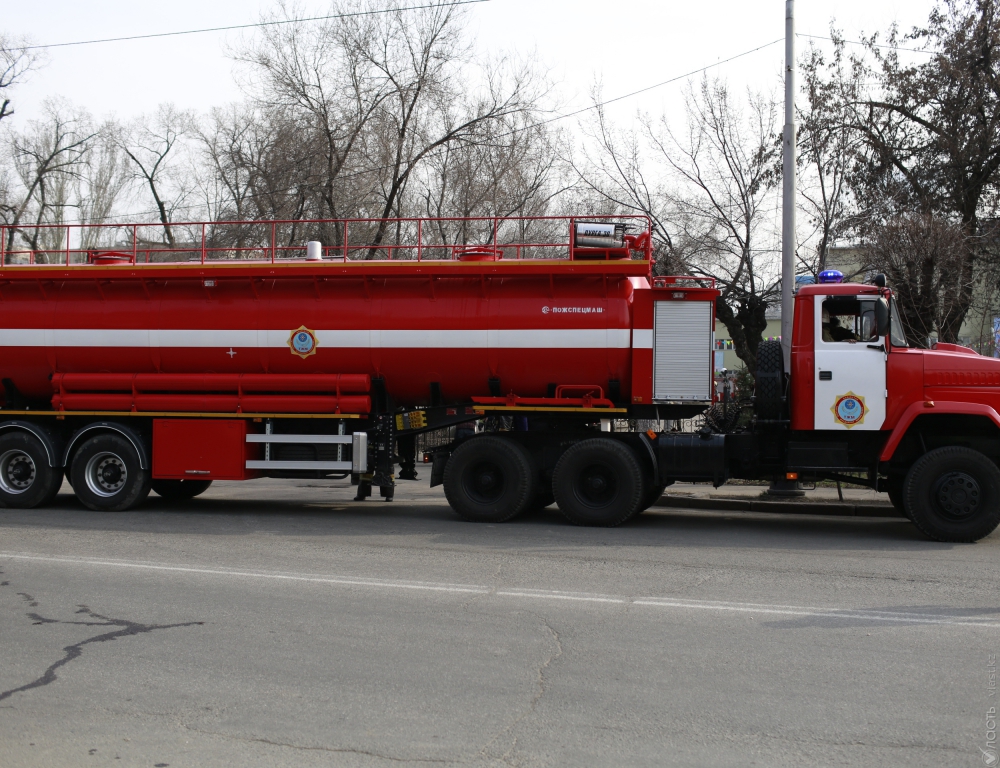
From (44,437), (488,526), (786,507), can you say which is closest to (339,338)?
(488,526)

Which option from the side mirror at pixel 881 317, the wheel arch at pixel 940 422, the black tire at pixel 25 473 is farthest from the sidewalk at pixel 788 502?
the black tire at pixel 25 473

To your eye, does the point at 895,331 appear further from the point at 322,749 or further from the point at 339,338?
the point at 322,749

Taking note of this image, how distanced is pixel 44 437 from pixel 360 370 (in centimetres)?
469

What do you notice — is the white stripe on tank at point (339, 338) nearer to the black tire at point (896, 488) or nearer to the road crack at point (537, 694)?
the black tire at point (896, 488)

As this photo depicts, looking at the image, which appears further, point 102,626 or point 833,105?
point 833,105

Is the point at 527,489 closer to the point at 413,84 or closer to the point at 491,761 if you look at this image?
the point at 491,761

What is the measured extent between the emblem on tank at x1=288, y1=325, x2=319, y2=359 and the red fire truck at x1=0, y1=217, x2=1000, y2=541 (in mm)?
19

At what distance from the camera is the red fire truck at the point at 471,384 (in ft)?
36.7

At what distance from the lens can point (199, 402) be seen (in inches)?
508

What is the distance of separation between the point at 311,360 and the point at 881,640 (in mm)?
8482

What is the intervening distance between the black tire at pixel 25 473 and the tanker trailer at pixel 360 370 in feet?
0.10

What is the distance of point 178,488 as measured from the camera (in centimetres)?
1473

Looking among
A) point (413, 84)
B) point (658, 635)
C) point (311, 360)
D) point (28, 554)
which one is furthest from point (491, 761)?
point (413, 84)

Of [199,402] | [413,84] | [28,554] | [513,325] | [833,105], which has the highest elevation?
[413,84]
